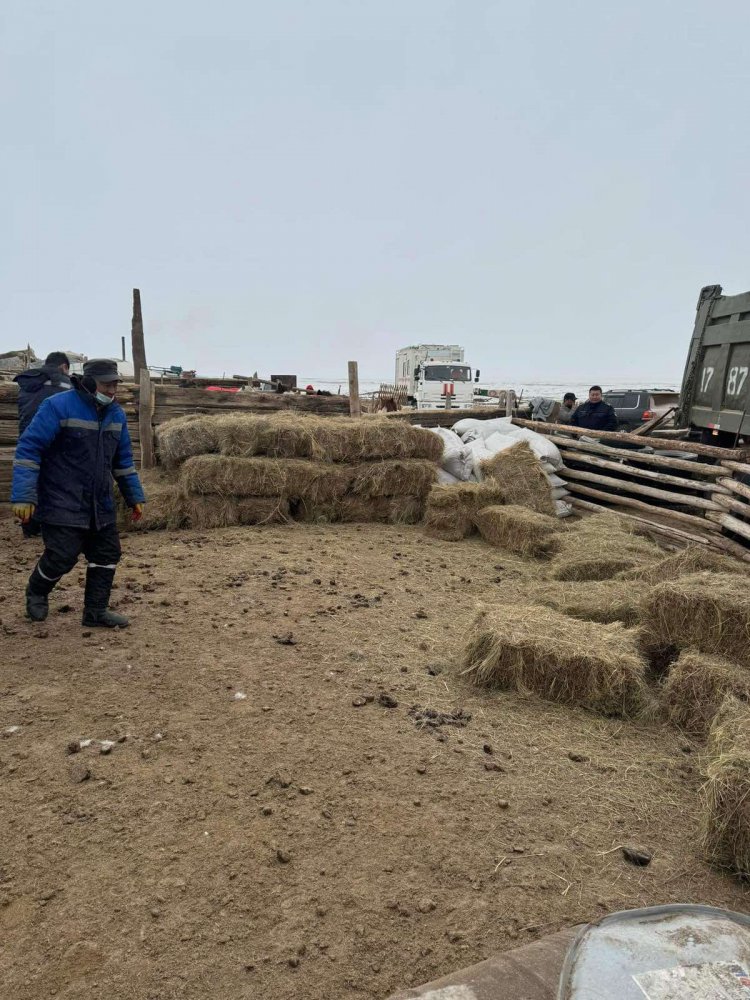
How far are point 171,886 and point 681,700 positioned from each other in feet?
9.53

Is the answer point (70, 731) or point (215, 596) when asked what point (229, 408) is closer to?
point (215, 596)

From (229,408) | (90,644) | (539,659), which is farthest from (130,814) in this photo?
(229,408)

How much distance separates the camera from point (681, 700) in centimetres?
380

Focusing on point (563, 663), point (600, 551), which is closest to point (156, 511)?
point (600, 551)

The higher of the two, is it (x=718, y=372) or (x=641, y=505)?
(x=718, y=372)

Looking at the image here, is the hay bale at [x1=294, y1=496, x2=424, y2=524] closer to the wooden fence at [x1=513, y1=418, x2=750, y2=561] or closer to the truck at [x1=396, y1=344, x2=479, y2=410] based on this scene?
the wooden fence at [x1=513, y1=418, x2=750, y2=561]

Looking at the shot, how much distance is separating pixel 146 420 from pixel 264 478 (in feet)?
7.76

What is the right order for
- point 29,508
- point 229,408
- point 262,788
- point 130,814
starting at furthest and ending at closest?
point 229,408
point 29,508
point 262,788
point 130,814

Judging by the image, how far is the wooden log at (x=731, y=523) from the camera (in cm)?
684

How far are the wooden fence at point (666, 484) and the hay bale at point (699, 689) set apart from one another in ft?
11.5

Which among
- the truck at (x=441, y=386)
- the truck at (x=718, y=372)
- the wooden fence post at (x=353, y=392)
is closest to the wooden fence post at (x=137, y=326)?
the wooden fence post at (x=353, y=392)

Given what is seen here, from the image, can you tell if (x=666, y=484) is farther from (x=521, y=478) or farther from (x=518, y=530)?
(x=518, y=530)

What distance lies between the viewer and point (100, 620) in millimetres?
4852

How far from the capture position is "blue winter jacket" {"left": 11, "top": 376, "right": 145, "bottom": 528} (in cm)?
451
